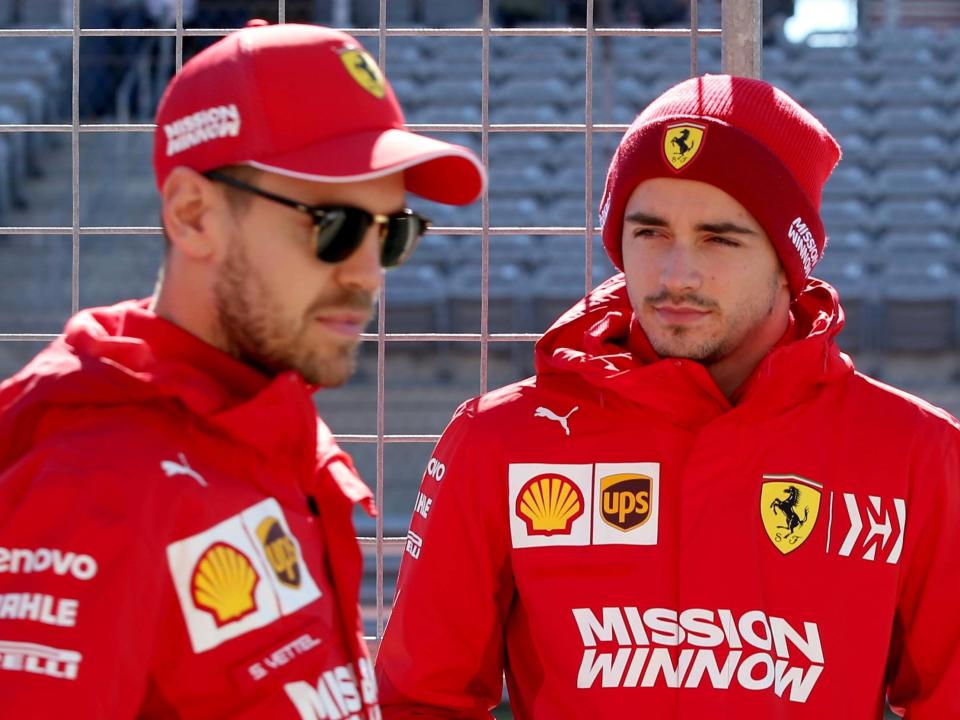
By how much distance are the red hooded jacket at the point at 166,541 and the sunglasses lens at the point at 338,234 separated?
0.13m

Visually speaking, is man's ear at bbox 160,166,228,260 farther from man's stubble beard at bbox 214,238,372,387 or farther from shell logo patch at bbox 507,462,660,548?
shell logo patch at bbox 507,462,660,548

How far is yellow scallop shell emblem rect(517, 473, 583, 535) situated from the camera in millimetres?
2086

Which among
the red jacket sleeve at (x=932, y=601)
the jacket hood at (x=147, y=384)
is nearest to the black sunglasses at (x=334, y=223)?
the jacket hood at (x=147, y=384)

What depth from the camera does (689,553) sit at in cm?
204

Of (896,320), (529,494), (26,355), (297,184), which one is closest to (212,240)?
(297,184)

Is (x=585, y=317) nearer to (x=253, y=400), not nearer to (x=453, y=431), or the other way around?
(x=453, y=431)

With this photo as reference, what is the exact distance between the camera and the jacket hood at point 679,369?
6.87ft

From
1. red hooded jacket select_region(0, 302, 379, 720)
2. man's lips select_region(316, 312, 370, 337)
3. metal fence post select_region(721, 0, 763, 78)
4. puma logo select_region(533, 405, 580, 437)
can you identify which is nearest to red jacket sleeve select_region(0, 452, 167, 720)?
red hooded jacket select_region(0, 302, 379, 720)

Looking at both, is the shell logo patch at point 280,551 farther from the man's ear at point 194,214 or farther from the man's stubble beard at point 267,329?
the man's ear at point 194,214

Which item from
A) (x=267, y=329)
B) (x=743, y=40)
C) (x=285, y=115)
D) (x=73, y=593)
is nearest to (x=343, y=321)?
(x=267, y=329)

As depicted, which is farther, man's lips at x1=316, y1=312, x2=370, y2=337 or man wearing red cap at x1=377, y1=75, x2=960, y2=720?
man wearing red cap at x1=377, y1=75, x2=960, y2=720

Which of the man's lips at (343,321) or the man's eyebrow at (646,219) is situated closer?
the man's lips at (343,321)

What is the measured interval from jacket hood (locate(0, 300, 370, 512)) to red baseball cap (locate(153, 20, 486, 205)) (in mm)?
167

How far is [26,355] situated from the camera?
8266 mm
